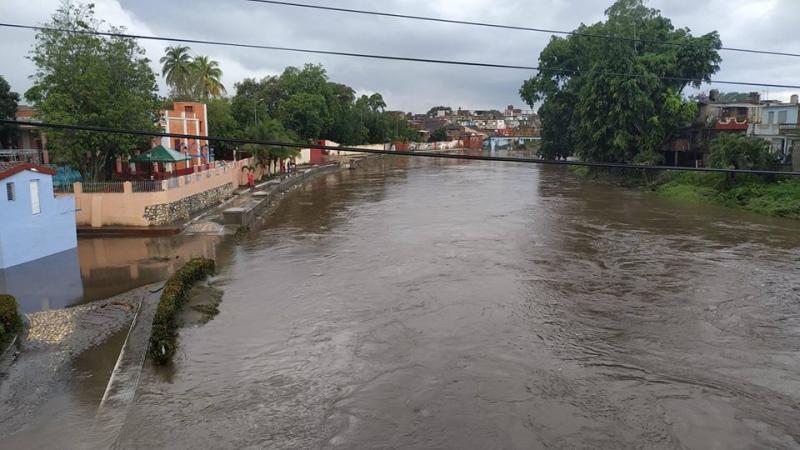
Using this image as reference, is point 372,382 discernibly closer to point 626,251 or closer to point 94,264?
point 94,264

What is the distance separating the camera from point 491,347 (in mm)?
11055

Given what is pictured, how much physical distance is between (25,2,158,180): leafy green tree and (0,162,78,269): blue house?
511cm

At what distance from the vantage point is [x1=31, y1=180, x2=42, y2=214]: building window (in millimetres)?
16500

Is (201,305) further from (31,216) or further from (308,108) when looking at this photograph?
(308,108)

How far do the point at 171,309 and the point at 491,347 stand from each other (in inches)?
244

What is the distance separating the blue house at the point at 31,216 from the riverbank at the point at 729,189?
1109 inches

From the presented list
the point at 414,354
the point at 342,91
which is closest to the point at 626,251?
the point at 414,354

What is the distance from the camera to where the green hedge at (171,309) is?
10062mm

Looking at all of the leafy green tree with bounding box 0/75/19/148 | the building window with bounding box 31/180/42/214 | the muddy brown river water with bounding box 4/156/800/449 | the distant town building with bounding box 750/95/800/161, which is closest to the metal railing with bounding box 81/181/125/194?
the building window with bounding box 31/180/42/214

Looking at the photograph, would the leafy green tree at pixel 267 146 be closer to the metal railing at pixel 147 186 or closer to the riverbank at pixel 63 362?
the metal railing at pixel 147 186

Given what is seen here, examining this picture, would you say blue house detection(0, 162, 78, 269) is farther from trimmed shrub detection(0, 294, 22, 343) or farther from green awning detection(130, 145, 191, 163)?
green awning detection(130, 145, 191, 163)

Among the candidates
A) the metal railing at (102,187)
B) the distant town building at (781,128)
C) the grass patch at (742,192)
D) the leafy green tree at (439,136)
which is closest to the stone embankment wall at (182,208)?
the metal railing at (102,187)

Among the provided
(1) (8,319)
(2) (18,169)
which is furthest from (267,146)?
(1) (8,319)

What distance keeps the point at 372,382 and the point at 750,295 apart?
10.1m
